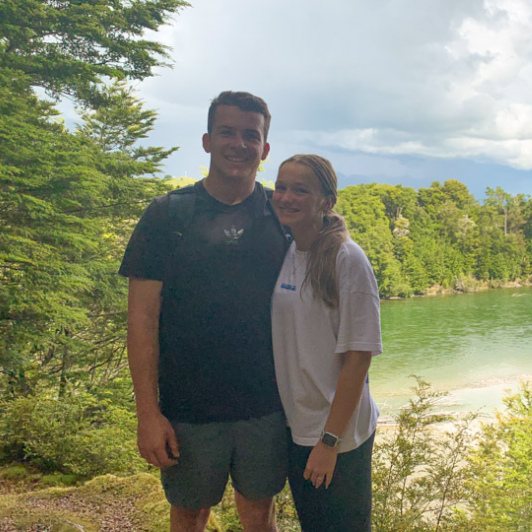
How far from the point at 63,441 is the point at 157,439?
11.7 ft

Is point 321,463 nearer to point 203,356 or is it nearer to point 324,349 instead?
point 324,349

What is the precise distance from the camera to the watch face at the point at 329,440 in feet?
3.91

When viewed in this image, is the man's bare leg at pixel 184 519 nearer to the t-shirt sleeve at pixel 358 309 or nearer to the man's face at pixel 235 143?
the t-shirt sleeve at pixel 358 309

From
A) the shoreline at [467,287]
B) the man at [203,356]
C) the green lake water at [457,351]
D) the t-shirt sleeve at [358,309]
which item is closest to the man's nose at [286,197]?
the man at [203,356]

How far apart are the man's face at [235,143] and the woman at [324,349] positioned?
0.15m

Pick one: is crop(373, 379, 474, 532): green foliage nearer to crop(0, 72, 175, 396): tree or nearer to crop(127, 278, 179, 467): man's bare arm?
crop(127, 278, 179, 467): man's bare arm

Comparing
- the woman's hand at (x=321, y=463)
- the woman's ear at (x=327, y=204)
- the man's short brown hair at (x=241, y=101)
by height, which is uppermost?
the man's short brown hair at (x=241, y=101)

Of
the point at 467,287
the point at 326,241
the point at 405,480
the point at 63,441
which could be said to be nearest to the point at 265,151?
the point at 326,241

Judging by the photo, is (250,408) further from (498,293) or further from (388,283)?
(498,293)

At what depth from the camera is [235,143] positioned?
1427mm

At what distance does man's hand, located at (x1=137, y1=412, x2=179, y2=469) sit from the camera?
1296 mm

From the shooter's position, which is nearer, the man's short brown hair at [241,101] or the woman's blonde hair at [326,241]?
the woman's blonde hair at [326,241]

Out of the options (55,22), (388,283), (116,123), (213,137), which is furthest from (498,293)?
(213,137)

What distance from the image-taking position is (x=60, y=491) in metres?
2.80
